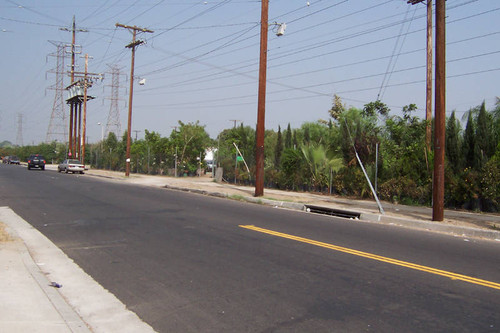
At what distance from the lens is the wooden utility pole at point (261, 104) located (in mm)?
19656

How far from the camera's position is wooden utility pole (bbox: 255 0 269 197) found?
19.7 meters

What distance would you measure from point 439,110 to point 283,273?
8.44m

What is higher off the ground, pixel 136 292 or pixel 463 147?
pixel 463 147

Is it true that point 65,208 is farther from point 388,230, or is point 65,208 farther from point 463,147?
point 463,147

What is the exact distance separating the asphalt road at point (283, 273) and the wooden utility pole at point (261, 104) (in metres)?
7.88

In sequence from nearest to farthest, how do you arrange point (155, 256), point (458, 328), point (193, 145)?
1. point (458, 328)
2. point (155, 256)
3. point (193, 145)

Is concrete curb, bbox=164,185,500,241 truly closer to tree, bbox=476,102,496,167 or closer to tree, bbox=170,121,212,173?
tree, bbox=476,102,496,167

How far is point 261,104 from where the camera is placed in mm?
19672

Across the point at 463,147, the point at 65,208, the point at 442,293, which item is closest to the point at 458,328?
the point at 442,293

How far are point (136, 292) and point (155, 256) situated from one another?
74.9 inches

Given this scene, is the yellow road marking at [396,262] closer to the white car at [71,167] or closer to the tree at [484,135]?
the tree at [484,135]

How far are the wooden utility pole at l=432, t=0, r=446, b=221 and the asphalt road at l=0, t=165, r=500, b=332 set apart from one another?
1777mm

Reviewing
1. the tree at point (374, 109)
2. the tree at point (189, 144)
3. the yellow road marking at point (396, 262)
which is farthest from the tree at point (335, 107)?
the yellow road marking at point (396, 262)

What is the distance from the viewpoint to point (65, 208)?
13.7m
